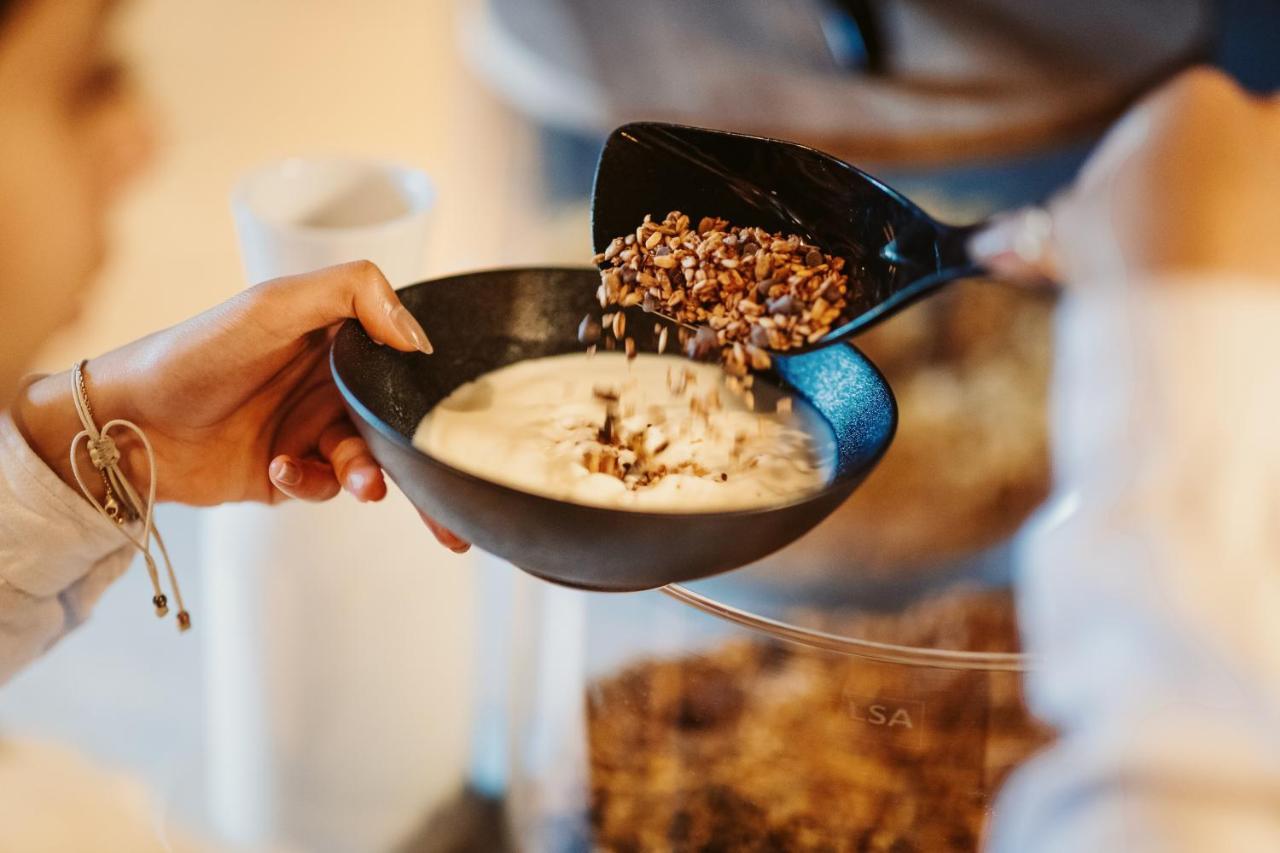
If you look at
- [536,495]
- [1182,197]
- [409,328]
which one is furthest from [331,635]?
[1182,197]

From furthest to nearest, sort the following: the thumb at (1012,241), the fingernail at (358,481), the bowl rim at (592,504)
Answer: the fingernail at (358,481) < the thumb at (1012,241) < the bowl rim at (592,504)

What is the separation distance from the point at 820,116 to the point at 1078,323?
2.17 ft

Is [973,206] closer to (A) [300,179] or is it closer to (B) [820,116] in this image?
(B) [820,116]

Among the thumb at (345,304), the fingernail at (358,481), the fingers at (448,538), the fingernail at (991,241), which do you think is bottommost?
the fingers at (448,538)

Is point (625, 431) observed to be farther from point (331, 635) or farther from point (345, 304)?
point (331, 635)

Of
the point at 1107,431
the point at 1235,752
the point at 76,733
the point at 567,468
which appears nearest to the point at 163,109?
the point at 76,733

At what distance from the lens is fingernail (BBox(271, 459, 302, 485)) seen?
2.20 ft

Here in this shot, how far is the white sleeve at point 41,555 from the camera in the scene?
653 millimetres

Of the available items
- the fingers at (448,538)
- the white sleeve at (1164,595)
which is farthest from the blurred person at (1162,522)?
the fingers at (448,538)

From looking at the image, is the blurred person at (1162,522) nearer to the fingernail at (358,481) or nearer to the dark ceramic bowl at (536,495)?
the dark ceramic bowl at (536,495)

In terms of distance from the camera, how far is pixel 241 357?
67 centimetres

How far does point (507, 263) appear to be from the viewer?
1.41m

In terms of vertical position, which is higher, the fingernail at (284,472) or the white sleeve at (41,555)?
the fingernail at (284,472)

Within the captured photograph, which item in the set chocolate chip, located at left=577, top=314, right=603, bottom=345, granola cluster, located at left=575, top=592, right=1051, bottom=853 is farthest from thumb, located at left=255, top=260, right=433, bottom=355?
granola cluster, located at left=575, top=592, right=1051, bottom=853
